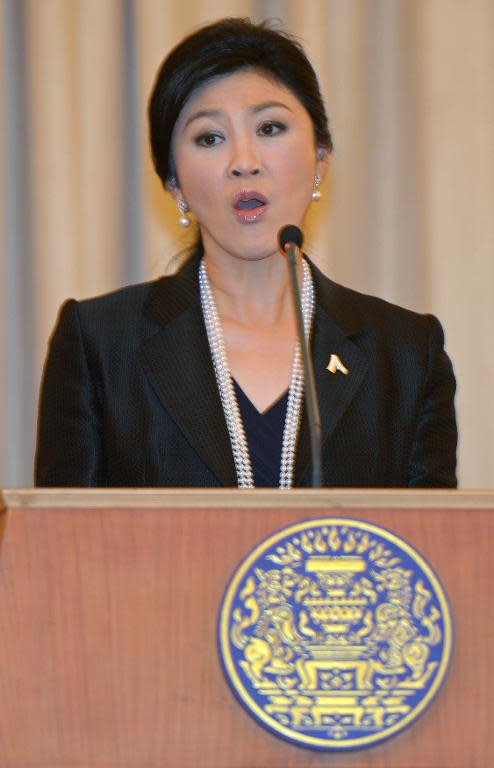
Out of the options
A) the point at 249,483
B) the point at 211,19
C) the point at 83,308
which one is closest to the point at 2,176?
the point at 211,19

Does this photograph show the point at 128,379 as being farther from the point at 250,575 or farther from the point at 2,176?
the point at 2,176

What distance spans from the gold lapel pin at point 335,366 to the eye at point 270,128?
0.38 meters

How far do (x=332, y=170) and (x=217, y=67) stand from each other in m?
0.95

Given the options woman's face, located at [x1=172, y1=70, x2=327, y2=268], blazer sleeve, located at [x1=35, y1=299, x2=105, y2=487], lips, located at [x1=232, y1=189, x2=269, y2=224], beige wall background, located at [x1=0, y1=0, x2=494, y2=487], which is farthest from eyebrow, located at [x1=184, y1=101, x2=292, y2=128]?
beige wall background, located at [x1=0, y1=0, x2=494, y2=487]

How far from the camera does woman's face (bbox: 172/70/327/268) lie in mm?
1856

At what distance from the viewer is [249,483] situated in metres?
1.74

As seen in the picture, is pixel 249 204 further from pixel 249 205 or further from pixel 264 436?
pixel 264 436

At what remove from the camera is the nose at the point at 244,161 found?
1.84 metres

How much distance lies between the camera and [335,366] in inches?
72.6

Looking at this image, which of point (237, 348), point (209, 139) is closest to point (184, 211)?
point (209, 139)

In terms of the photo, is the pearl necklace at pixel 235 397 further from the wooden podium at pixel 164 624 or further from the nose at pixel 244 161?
the wooden podium at pixel 164 624

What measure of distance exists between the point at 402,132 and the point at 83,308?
1.20 m

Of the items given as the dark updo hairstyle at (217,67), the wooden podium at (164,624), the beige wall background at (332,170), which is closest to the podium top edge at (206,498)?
the wooden podium at (164,624)

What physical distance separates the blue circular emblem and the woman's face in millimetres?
956
